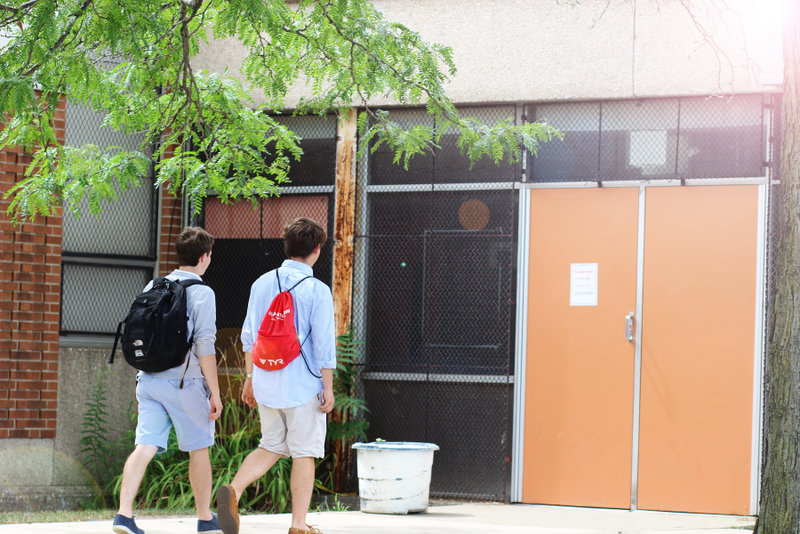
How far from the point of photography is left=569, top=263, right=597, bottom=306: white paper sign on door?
948 cm

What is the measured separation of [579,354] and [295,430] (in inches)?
158

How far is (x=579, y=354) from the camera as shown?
9445 mm

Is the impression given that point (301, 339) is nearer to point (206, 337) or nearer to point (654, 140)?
point (206, 337)

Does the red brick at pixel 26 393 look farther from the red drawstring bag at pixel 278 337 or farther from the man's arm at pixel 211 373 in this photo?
the red drawstring bag at pixel 278 337

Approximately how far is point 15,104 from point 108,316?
500 centimetres

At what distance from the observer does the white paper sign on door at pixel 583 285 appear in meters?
9.48

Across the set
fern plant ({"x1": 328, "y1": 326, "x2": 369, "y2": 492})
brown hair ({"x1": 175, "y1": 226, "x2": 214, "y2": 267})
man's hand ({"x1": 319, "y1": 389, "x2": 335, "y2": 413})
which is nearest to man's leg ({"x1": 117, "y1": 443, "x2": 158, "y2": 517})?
man's hand ({"x1": 319, "y1": 389, "x2": 335, "y2": 413})

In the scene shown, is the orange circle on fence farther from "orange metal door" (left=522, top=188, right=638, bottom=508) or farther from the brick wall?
the brick wall

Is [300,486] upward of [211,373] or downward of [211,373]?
downward

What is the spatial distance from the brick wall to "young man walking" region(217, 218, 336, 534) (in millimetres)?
3989

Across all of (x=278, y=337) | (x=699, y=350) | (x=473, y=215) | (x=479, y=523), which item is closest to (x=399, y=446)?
(x=479, y=523)

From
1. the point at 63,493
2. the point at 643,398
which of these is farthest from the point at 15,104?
the point at 643,398

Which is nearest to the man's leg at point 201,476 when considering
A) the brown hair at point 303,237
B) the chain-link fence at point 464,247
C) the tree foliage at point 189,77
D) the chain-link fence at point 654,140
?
the brown hair at point 303,237

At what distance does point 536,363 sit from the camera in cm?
957
